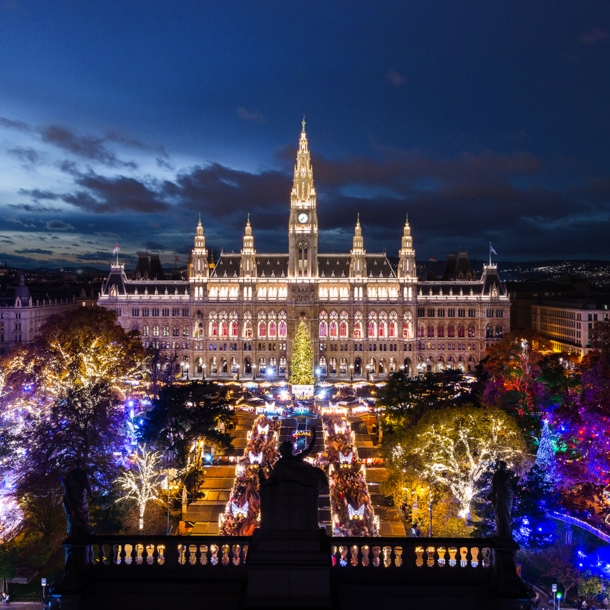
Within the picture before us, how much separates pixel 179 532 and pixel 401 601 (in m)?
27.7

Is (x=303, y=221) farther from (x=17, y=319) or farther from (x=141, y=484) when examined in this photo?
(x=141, y=484)

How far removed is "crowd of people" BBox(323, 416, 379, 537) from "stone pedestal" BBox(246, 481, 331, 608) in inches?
981

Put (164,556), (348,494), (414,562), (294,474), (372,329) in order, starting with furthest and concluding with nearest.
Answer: (372,329) < (348,494) < (164,556) < (414,562) < (294,474)

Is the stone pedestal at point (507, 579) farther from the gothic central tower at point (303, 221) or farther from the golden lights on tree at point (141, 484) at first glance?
the gothic central tower at point (303, 221)

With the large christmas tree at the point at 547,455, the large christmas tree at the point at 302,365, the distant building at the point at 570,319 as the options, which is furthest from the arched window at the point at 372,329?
the large christmas tree at the point at 547,455

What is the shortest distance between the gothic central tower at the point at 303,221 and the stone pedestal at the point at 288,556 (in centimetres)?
9929

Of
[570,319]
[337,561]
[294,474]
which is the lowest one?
[337,561]

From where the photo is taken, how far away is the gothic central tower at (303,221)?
375 feet

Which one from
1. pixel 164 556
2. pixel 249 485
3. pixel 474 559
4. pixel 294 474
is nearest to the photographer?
pixel 294 474

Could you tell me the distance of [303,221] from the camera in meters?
115

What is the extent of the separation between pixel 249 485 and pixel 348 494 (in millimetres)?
7714

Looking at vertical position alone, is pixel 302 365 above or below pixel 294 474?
above

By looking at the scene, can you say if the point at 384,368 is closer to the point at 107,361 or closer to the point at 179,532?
the point at 107,361

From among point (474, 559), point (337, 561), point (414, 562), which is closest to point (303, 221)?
point (474, 559)
